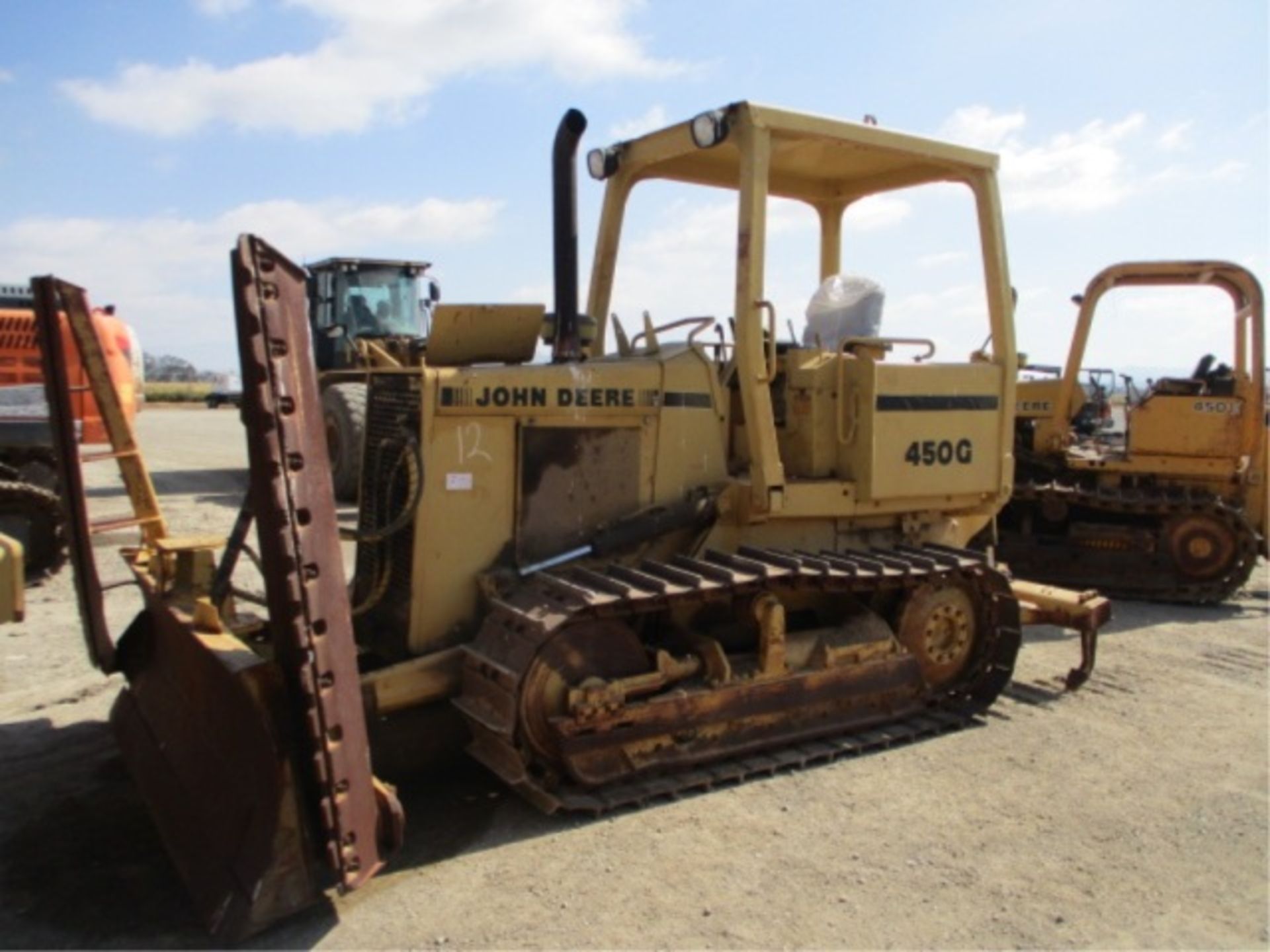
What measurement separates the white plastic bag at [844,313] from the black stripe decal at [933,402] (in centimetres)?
→ 39

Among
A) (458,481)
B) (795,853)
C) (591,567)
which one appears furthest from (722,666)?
(458,481)

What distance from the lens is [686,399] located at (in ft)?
16.9

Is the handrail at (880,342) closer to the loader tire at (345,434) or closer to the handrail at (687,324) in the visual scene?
the handrail at (687,324)

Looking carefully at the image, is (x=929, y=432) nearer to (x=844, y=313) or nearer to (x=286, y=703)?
(x=844, y=313)

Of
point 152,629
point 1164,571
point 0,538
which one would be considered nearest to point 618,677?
point 152,629

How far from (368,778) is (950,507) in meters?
3.63

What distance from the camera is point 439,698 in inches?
179

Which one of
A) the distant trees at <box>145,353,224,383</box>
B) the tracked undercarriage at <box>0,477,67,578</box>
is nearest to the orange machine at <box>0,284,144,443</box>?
the tracked undercarriage at <box>0,477,67,578</box>

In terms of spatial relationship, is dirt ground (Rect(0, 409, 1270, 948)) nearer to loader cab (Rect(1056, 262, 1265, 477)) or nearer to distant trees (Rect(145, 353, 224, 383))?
Answer: loader cab (Rect(1056, 262, 1265, 477))

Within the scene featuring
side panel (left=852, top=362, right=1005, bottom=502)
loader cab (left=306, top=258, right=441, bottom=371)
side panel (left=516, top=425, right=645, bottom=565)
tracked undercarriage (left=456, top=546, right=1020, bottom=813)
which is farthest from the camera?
loader cab (left=306, top=258, right=441, bottom=371)

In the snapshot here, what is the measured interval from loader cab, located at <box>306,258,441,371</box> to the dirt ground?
977 centimetres

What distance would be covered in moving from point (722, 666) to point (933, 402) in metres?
1.90

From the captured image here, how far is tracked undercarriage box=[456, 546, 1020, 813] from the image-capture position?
4273mm

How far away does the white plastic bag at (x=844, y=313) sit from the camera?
5719 mm
